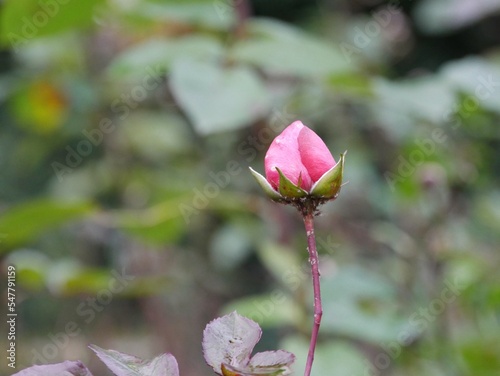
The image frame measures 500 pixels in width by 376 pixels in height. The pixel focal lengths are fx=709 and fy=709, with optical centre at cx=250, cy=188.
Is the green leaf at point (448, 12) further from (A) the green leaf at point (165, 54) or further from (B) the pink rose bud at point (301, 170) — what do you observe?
(B) the pink rose bud at point (301, 170)

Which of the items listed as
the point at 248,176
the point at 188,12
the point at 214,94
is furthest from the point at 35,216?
the point at 248,176

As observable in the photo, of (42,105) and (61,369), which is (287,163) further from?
(42,105)

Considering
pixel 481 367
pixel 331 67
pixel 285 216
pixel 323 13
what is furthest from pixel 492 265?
pixel 323 13

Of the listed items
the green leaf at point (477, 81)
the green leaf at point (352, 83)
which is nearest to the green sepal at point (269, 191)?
the green leaf at point (352, 83)

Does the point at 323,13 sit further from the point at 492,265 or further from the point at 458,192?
the point at 492,265

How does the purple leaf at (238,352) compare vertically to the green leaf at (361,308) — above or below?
above
